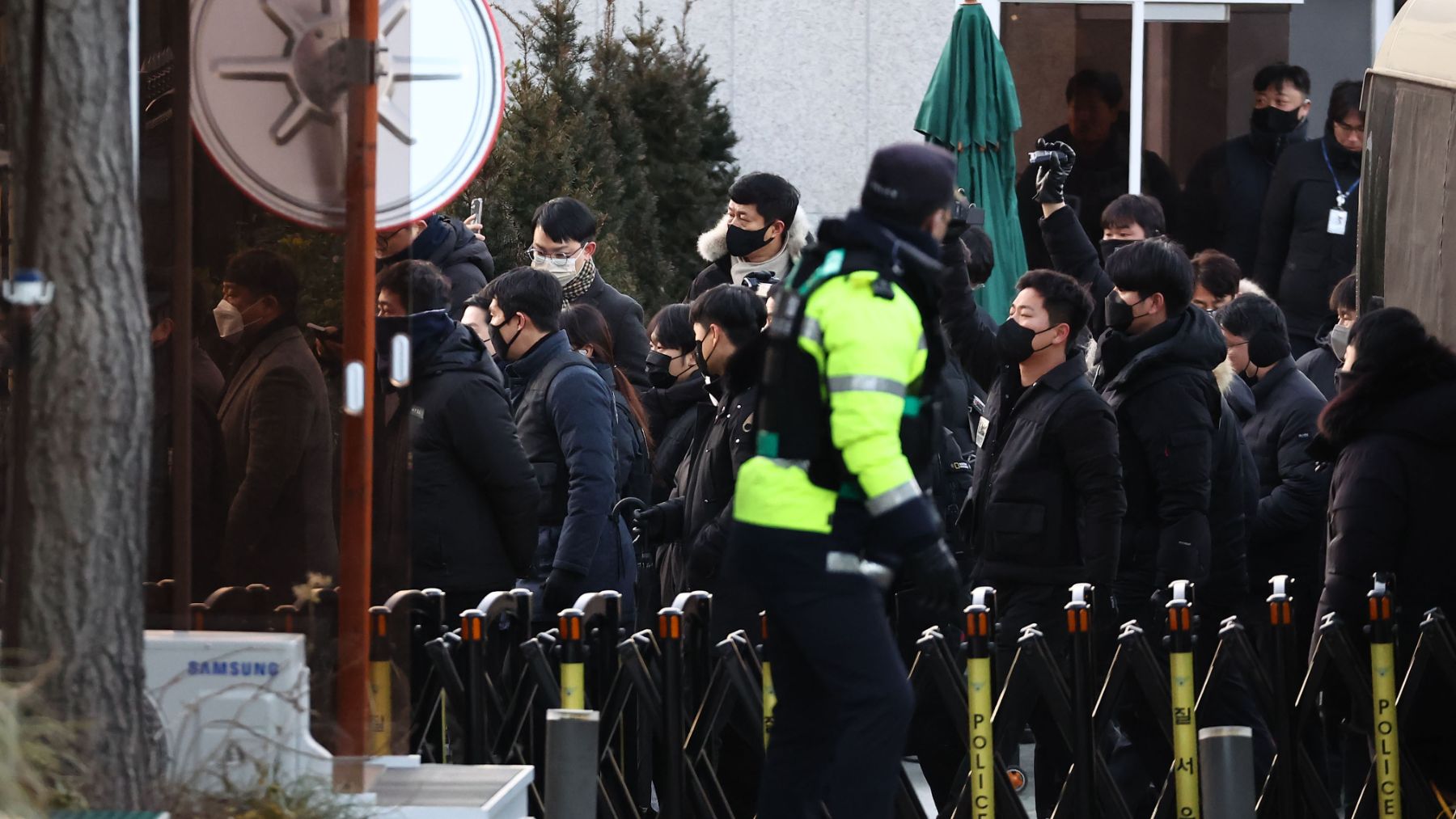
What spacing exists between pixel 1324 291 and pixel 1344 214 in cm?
43

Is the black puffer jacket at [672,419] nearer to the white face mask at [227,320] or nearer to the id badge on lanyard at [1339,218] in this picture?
the white face mask at [227,320]

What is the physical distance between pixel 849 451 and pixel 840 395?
138 millimetres

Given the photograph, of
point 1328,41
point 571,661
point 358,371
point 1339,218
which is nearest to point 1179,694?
point 571,661

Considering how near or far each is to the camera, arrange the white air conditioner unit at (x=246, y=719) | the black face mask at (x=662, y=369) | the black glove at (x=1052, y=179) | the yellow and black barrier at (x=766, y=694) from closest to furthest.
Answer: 1. the white air conditioner unit at (x=246, y=719)
2. the yellow and black barrier at (x=766, y=694)
3. the black face mask at (x=662, y=369)
4. the black glove at (x=1052, y=179)

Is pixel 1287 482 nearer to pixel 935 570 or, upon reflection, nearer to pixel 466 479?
pixel 466 479

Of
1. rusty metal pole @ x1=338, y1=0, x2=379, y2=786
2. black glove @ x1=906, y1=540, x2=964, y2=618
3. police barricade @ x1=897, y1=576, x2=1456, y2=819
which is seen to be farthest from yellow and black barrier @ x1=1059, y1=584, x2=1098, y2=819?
rusty metal pole @ x1=338, y1=0, x2=379, y2=786

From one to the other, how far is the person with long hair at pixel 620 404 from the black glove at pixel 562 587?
579mm

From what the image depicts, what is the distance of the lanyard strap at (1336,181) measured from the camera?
36.8 feet

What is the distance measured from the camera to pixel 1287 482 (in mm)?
7996

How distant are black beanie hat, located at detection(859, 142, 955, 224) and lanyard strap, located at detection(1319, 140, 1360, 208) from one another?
21.5 ft

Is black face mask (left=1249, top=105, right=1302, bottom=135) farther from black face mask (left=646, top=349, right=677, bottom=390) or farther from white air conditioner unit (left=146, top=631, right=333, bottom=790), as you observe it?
white air conditioner unit (left=146, top=631, right=333, bottom=790)

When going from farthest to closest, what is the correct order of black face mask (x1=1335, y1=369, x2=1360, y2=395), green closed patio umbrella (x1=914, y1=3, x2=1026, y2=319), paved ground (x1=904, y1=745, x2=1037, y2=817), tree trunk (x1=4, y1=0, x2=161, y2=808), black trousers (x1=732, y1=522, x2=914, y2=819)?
green closed patio umbrella (x1=914, y1=3, x2=1026, y2=319) → paved ground (x1=904, y1=745, x2=1037, y2=817) → black face mask (x1=1335, y1=369, x2=1360, y2=395) → black trousers (x1=732, y1=522, x2=914, y2=819) → tree trunk (x1=4, y1=0, x2=161, y2=808)

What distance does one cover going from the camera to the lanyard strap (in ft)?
36.8

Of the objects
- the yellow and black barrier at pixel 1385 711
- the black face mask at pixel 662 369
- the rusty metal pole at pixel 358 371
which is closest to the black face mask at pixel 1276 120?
the black face mask at pixel 662 369
